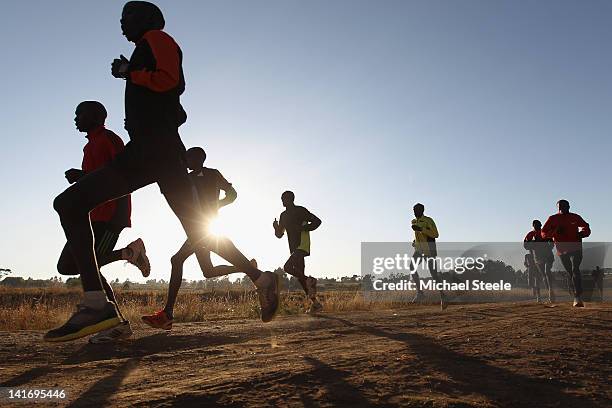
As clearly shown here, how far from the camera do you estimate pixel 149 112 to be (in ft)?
11.4

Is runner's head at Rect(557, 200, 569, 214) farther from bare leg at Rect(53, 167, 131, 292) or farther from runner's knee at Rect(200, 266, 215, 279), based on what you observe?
bare leg at Rect(53, 167, 131, 292)

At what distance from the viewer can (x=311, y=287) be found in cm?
1011

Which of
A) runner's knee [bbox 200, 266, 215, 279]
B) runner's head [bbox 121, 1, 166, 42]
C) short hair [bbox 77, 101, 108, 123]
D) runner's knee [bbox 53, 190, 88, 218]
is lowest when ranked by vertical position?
runner's knee [bbox 200, 266, 215, 279]

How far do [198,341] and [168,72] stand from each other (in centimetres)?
244

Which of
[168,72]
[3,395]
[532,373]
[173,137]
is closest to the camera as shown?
[3,395]

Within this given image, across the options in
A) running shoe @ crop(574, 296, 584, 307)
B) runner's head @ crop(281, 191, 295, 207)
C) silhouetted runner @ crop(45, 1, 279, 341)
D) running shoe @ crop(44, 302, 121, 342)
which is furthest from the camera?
runner's head @ crop(281, 191, 295, 207)

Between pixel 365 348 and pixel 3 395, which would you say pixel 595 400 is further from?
pixel 3 395

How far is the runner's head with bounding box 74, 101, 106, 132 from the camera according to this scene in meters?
4.65

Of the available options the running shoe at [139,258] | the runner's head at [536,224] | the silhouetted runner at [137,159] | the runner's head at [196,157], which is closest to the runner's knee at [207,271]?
the running shoe at [139,258]

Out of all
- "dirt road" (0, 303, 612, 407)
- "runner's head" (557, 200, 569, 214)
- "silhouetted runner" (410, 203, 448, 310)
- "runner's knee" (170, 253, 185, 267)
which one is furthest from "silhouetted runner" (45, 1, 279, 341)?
"silhouetted runner" (410, 203, 448, 310)

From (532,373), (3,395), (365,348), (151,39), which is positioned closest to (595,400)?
(532,373)

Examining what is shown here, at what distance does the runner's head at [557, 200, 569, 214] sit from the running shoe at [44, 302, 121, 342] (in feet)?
30.6

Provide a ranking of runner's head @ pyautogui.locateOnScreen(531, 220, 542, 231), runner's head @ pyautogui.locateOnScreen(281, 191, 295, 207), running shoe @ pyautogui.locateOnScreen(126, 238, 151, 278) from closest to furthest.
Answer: running shoe @ pyautogui.locateOnScreen(126, 238, 151, 278) → runner's head @ pyautogui.locateOnScreen(281, 191, 295, 207) → runner's head @ pyautogui.locateOnScreen(531, 220, 542, 231)

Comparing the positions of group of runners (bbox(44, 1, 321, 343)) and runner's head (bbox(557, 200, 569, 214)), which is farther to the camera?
runner's head (bbox(557, 200, 569, 214))
